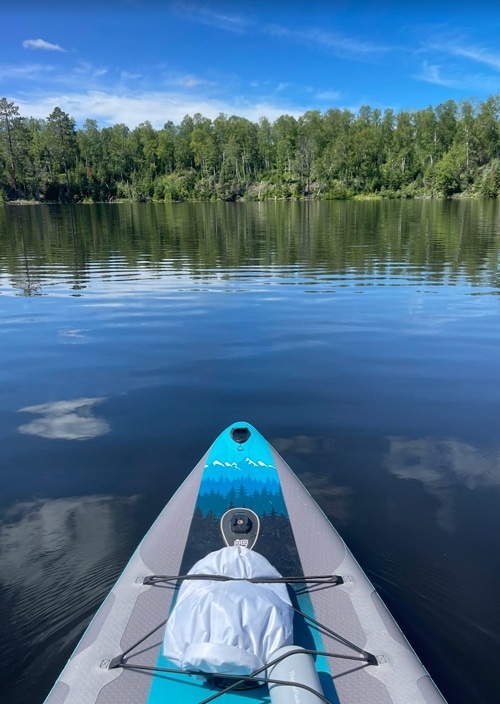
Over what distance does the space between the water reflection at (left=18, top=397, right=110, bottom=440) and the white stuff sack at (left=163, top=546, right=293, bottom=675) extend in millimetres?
4954

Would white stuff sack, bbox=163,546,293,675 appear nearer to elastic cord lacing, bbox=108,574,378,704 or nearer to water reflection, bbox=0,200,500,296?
elastic cord lacing, bbox=108,574,378,704

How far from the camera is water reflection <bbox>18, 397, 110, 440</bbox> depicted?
7812 mm

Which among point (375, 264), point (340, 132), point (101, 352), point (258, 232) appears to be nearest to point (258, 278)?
point (375, 264)

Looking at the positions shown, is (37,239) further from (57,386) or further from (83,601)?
(83,601)

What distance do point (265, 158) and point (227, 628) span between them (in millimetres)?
143600

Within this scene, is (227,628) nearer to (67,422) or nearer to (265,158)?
(67,422)

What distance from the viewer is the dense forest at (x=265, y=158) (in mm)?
108688

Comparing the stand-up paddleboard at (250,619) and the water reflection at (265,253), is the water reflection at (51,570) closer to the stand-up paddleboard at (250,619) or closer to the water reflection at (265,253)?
the stand-up paddleboard at (250,619)

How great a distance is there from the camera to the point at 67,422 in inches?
324

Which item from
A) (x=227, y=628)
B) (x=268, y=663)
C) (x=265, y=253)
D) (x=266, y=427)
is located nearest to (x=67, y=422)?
(x=266, y=427)

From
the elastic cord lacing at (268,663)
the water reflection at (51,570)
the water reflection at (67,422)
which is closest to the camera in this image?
the elastic cord lacing at (268,663)

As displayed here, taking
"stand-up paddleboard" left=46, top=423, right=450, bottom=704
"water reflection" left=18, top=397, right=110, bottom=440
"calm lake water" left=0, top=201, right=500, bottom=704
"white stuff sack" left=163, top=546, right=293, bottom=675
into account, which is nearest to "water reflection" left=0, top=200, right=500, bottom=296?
"calm lake water" left=0, top=201, right=500, bottom=704

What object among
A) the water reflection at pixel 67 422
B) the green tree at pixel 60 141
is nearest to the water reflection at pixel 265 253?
Answer: the water reflection at pixel 67 422

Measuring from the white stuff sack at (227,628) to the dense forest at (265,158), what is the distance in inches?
4411
